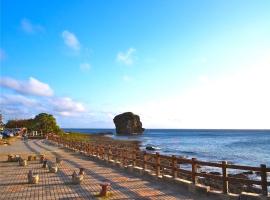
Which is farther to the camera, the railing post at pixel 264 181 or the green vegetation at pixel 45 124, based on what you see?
the green vegetation at pixel 45 124

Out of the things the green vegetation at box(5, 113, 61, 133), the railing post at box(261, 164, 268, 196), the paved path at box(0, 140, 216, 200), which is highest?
the green vegetation at box(5, 113, 61, 133)

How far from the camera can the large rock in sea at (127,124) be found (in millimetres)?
191625

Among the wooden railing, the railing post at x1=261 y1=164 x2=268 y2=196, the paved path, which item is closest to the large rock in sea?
the wooden railing

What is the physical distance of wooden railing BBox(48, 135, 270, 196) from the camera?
39.5 ft

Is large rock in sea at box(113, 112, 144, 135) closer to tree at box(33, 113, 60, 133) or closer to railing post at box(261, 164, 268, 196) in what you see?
tree at box(33, 113, 60, 133)

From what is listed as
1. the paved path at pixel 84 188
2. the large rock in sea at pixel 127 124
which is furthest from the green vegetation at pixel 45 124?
the large rock in sea at pixel 127 124

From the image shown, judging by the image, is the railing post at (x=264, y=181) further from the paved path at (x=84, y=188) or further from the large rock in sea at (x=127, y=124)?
the large rock in sea at (x=127, y=124)

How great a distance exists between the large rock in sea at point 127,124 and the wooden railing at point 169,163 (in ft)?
486

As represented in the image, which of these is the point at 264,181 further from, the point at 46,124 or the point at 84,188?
the point at 46,124

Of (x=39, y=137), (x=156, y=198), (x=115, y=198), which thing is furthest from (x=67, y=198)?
(x=39, y=137)

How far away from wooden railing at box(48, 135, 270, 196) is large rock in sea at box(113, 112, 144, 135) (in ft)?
486

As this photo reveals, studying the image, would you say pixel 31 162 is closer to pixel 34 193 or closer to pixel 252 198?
pixel 34 193

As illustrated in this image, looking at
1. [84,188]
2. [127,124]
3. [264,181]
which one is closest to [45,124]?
[84,188]

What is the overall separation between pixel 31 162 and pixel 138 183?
13.0m
